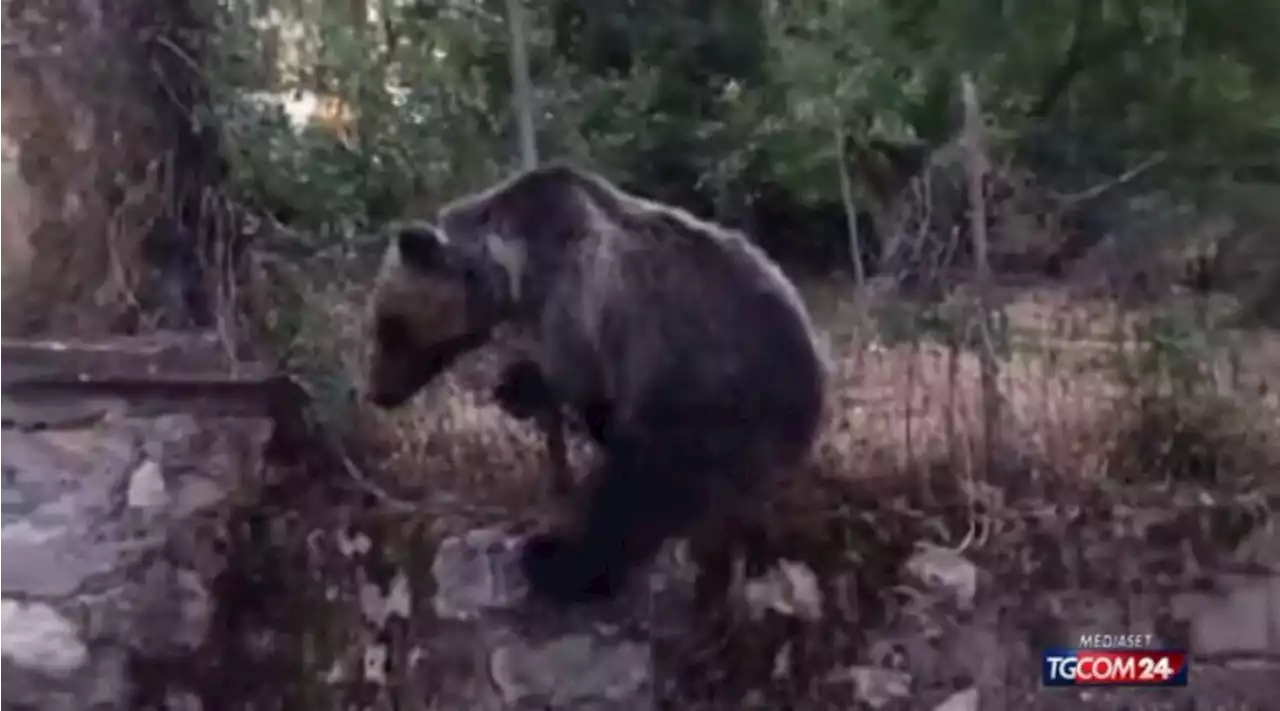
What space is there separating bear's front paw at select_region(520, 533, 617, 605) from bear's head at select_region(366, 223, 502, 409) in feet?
0.76

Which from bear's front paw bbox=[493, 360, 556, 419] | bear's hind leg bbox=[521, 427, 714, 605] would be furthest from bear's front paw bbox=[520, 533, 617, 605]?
bear's front paw bbox=[493, 360, 556, 419]

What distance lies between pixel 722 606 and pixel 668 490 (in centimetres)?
16

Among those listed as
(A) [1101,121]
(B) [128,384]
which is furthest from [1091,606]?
(B) [128,384]

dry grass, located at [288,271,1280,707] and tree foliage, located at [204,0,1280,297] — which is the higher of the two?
tree foliage, located at [204,0,1280,297]

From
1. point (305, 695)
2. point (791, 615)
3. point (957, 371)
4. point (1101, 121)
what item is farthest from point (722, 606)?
point (1101, 121)

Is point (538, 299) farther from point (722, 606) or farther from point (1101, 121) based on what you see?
point (1101, 121)

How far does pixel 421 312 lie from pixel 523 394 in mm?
150

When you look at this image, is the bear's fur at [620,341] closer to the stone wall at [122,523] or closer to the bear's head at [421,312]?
the bear's head at [421,312]

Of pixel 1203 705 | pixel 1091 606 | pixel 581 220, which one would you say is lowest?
pixel 1203 705

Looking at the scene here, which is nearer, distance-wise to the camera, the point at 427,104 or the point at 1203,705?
the point at 427,104

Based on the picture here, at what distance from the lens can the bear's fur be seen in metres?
1.51

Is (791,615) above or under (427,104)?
under

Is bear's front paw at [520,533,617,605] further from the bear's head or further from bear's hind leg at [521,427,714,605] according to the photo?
the bear's head

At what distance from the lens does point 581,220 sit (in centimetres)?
152
